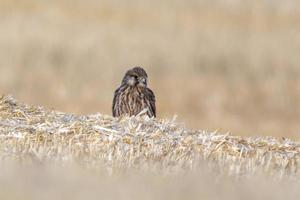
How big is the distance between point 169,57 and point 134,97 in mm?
11457

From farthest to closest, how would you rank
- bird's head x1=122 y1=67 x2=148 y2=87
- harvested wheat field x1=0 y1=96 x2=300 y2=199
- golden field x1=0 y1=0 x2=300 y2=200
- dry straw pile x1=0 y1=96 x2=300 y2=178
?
golden field x1=0 y1=0 x2=300 y2=200
bird's head x1=122 y1=67 x2=148 y2=87
dry straw pile x1=0 y1=96 x2=300 y2=178
harvested wheat field x1=0 y1=96 x2=300 y2=199

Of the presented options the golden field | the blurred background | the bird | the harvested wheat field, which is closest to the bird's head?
the bird

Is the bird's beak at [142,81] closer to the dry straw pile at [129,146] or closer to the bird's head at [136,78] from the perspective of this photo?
the bird's head at [136,78]

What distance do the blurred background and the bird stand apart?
8177 millimetres

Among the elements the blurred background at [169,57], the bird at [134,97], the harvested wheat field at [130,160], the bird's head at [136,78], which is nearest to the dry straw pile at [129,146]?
the harvested wheat field at [130,160]

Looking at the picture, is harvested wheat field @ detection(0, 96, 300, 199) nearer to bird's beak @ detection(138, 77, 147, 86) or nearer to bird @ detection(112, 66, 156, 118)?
bird @ detection(112, 66, 156, 118)

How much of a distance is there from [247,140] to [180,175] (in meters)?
3.20

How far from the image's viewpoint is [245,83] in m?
23.4

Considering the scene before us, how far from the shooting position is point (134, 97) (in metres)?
12.7

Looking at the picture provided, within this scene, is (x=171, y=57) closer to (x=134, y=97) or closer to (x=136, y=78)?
(x=136, y=78)

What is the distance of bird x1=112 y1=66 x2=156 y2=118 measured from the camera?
12688 millimetres

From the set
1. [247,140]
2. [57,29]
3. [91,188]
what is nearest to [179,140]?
[247,140]

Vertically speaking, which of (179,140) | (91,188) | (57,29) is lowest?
(91,188)

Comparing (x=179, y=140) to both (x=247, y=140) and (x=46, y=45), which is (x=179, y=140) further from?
(x=46, y=45)
